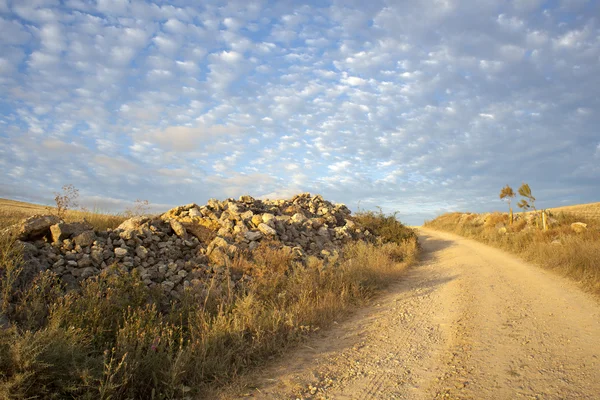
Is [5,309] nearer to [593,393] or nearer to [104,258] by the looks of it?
[104,258]

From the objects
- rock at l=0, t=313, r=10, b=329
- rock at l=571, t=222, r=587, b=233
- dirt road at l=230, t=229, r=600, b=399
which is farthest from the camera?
rock at l=571, t=222, r=587, b=233

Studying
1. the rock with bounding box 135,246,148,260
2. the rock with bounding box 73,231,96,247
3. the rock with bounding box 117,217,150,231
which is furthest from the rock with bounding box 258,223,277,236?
the rock with bounding box 73,231,96,247

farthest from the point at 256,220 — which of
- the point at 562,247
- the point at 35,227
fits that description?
the point at 562,247

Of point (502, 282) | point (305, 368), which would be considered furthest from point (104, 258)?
point (502, 282)

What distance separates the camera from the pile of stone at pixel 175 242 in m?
7.14

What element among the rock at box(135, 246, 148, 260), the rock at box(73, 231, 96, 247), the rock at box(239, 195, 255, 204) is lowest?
the rock at box(135, 246, 148, 260)

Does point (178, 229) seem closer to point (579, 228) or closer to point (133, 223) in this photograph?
point (133, 223)

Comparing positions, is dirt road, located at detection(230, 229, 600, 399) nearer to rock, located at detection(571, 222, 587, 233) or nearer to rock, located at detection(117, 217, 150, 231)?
rock, located at detection(117, 217, 150, 231)

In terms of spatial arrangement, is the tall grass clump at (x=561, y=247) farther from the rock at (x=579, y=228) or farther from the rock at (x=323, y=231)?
the rock at (x=323, y=231)

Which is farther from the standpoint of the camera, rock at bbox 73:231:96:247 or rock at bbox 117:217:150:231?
rock at bbox 117:217:150:231

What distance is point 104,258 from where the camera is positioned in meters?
7.50

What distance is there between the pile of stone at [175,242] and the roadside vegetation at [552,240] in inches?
251

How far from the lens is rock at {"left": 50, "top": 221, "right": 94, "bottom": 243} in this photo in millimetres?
7539

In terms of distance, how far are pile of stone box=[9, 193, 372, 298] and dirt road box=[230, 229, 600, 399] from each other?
2962 mm
